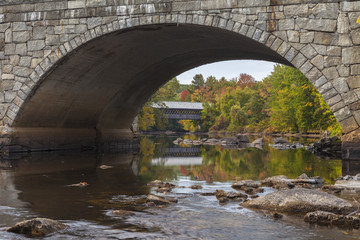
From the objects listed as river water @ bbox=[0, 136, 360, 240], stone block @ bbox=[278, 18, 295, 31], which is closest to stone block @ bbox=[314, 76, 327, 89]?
stone block @ bbox=[278, 18, 295, 31]

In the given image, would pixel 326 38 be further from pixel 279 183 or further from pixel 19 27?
pixel 19 27

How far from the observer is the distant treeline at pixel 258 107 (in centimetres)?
2869

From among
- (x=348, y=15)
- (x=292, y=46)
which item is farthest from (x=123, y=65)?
(x=348, y=15)

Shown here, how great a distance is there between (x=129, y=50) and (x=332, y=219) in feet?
33.3

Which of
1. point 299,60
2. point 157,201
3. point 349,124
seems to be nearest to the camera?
point 157,201

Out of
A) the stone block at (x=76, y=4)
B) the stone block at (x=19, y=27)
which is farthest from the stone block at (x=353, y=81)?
the stone block at (x=19, y=27)

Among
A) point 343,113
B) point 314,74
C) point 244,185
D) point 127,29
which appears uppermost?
point 127,29

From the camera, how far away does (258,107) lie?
52594 millimetres

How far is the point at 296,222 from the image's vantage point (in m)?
5.08

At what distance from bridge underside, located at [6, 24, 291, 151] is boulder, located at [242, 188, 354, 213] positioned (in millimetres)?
6232

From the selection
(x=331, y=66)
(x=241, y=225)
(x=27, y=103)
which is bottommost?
(x=241, y=225)

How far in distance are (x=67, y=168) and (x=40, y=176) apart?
1670 mm

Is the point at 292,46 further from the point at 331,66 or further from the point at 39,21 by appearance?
Result: the point at 39,21

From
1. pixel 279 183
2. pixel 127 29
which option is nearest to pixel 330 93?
pixel 279 183
